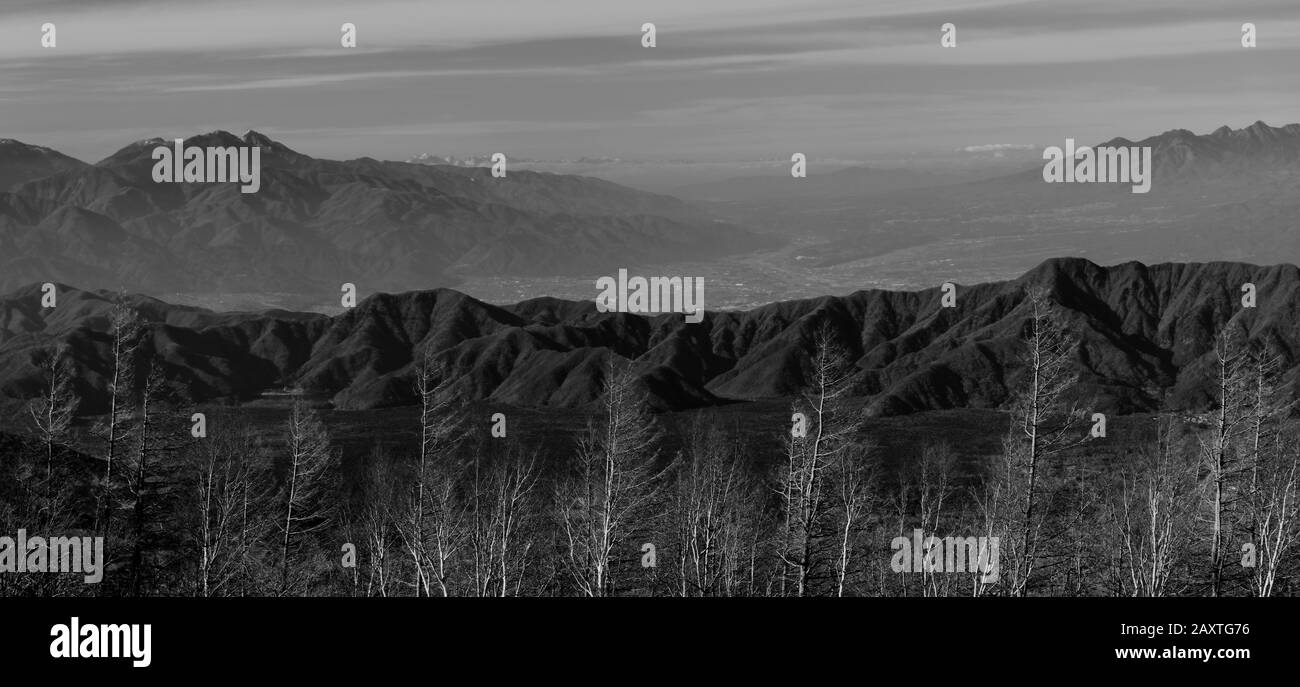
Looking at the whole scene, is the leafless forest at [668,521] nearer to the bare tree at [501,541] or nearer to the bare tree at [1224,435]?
the bare tree at [1224,435]

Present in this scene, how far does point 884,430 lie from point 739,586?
8643 cm

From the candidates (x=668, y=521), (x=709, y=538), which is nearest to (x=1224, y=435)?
(x=709, y=538)

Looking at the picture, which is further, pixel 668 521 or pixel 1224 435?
pixel 668 521

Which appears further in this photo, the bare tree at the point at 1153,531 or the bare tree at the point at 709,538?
the bare tree at the point at 709,538

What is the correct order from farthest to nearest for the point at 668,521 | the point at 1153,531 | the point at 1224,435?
the point at 668,521 → the point at 1153,531 → the point at 1224,435

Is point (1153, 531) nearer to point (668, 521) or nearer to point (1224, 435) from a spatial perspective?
point (1224, 435)

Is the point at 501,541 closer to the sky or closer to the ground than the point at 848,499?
closer to the ground

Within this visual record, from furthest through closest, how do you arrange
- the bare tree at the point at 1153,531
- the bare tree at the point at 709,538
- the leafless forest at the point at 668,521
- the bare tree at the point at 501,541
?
1. the bare tree at the point at 709,538
2. the bare tree at the point at 1153,531
3. the leafless forest at the point at 668,521
4. the bare tree at the point at 501,541

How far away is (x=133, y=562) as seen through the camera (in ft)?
140

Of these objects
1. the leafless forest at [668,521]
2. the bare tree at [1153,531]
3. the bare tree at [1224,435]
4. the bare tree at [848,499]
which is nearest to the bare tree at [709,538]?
the leafless forest at [668,521]

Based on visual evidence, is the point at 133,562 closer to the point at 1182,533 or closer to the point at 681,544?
the point at 681,544

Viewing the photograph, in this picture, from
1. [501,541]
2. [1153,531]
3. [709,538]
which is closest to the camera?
[1153,531]

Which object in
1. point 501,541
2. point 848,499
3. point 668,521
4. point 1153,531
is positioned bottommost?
point 668,521

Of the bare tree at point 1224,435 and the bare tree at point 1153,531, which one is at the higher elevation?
the bare tree at point 1224,435
